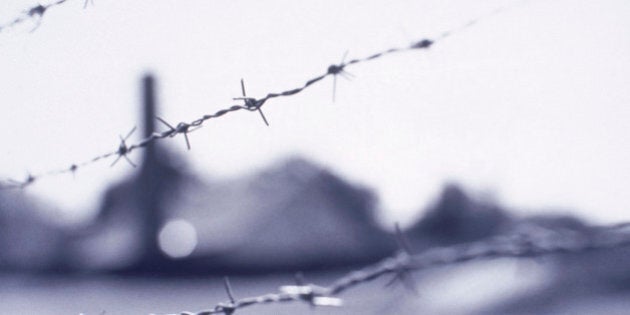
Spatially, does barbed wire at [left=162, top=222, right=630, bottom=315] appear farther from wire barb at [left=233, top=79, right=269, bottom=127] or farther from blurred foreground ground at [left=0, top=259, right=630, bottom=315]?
blurred foreground ground at [left=0, top=259, right=630, bottom=315]

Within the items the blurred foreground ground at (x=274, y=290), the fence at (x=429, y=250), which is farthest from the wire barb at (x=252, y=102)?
the blurred foreground ground at (x=274, y=290)

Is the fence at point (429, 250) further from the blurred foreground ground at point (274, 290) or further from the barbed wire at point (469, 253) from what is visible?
the blurred foreground ground at point (274, 290)

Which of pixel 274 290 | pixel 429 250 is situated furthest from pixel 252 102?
pixel 274 290

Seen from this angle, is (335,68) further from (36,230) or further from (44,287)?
(36,230)

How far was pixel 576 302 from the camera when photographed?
403 inches

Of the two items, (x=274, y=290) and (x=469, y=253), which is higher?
(x=274, y=290)

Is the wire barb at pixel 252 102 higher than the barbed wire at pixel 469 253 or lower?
higher

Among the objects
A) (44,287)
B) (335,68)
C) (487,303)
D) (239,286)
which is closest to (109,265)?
(44,287)

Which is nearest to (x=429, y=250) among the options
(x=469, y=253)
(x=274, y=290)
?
(x=469, y=253)

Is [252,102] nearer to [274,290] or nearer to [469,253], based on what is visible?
[469,253]

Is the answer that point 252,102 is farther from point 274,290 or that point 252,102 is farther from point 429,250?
point 274,290

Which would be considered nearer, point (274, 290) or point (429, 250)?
point (429, 250)

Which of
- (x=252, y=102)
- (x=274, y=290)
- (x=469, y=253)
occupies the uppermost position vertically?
(x=274, y=290)

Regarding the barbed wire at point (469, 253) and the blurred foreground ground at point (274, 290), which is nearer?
the barbed wire at point (469, 253)
